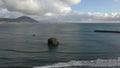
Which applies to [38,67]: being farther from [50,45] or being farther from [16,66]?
[50,45]

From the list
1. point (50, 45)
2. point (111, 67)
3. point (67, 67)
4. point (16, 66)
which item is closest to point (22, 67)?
point (16, 66)

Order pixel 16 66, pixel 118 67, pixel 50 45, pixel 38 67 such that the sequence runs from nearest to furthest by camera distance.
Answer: pixel 118 67
pixel 38 67
pixel 16 66
pixel 50 45

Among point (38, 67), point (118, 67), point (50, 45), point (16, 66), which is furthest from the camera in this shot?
point (50, 45)

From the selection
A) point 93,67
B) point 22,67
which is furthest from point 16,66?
point 93,67

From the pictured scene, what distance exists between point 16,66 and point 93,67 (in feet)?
35.0

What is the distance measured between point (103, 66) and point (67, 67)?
Result: 170 inches

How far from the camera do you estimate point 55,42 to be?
54.3 m

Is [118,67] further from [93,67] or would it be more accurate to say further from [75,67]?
[75,67]

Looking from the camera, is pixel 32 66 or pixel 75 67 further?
pixel 32 66

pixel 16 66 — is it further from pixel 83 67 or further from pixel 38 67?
pixel 83 67

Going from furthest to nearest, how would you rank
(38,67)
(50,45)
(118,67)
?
1. (50,45)
2. (38,67)
3. (118,67)

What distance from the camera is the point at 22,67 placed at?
28547 mm

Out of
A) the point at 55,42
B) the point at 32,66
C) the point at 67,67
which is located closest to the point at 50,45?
the point at 55,42

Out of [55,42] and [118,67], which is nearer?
[118,67]
